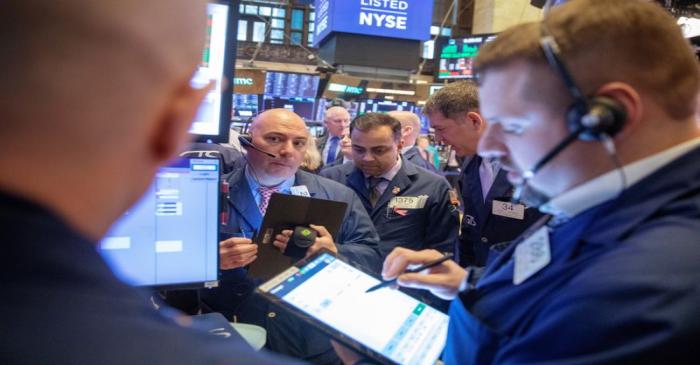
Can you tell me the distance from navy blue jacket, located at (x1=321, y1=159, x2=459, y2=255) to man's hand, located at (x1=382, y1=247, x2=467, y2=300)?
1.37m

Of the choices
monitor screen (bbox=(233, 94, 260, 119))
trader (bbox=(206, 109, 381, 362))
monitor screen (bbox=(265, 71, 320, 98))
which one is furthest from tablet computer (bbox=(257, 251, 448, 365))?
monitor screen (bbox=(265, 71, 320, 98))

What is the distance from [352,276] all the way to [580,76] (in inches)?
27.5

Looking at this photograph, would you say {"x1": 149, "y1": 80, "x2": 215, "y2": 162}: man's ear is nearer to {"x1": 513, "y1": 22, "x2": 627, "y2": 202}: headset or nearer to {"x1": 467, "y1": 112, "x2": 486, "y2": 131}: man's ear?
{"x1": 513, "y1": 22, "x2": 627, "y2": 202}: headset

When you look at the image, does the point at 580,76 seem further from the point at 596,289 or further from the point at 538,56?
the point at 596,289

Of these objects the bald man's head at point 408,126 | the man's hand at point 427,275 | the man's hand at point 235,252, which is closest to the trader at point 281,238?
the man's hand at point 235,252

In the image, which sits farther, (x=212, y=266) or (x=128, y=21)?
(x=212, y=266)

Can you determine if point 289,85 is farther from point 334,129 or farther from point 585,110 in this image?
point 585,110

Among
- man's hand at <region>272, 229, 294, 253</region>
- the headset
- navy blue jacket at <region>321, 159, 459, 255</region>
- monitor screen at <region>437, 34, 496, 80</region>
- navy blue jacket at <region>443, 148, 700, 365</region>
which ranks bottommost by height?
navy blue jacket at <region>321, 159, 459, 255</region>

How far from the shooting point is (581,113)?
772 mm

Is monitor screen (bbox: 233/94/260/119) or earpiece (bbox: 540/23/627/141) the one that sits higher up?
earpiece (bbox: 540/23/627/141)

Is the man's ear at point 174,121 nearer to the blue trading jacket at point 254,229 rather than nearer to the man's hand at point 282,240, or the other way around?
the man's hand at point 282,240

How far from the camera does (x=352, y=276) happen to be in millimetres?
1181

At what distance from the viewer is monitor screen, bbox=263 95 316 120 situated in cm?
744

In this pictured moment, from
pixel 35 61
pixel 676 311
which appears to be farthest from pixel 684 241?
pixel 35 61
